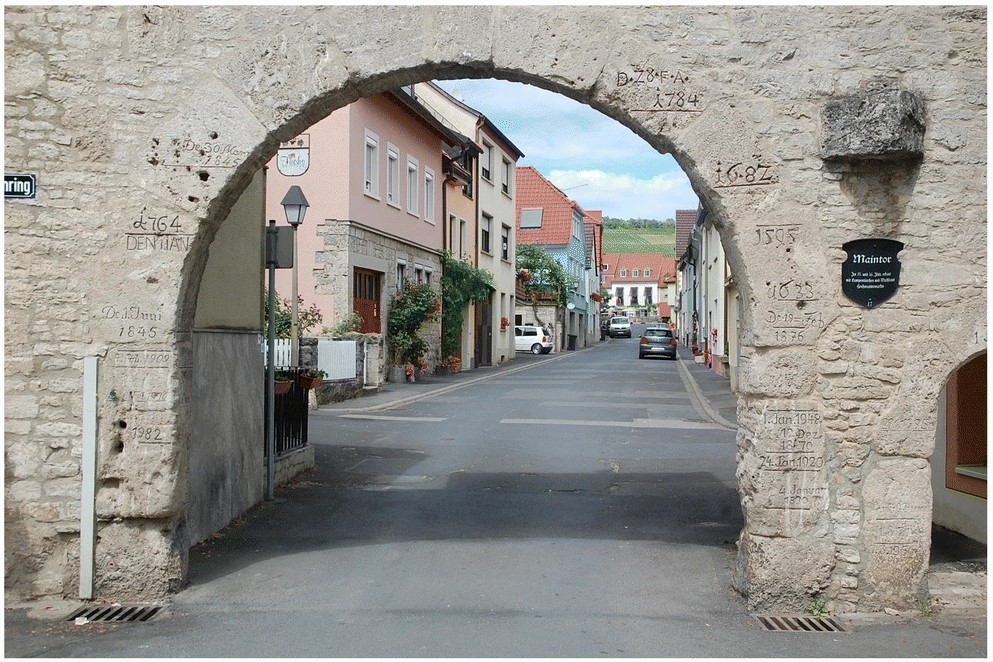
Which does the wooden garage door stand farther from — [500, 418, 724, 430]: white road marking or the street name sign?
the street name sign

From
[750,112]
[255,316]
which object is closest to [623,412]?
[255,316]

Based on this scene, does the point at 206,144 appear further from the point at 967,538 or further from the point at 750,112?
the point at 967,538

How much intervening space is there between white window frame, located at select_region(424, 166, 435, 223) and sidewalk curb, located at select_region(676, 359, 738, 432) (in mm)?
8570

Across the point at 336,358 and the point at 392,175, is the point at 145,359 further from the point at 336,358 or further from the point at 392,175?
the point at 392,175

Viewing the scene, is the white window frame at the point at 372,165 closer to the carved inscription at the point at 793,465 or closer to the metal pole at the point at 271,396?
the metal pole at the point at 271,396

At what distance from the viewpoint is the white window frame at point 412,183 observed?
25.9 m

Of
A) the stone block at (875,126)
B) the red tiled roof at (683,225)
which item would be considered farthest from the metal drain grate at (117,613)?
the red tiled roof at (683,225)

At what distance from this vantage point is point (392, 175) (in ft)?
80.6

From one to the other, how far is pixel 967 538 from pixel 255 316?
20.9ft

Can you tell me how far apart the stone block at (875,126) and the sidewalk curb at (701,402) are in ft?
25.2

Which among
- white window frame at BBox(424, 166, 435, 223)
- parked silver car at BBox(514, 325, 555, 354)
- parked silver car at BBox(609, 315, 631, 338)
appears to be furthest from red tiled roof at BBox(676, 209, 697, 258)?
white window frame at BBox(424, 166, 435, 223)

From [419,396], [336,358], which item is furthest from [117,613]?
[419,396]

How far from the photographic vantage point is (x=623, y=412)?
1761 centimetres

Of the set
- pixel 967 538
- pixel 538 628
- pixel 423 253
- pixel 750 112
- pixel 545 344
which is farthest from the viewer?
pixel 545 344
